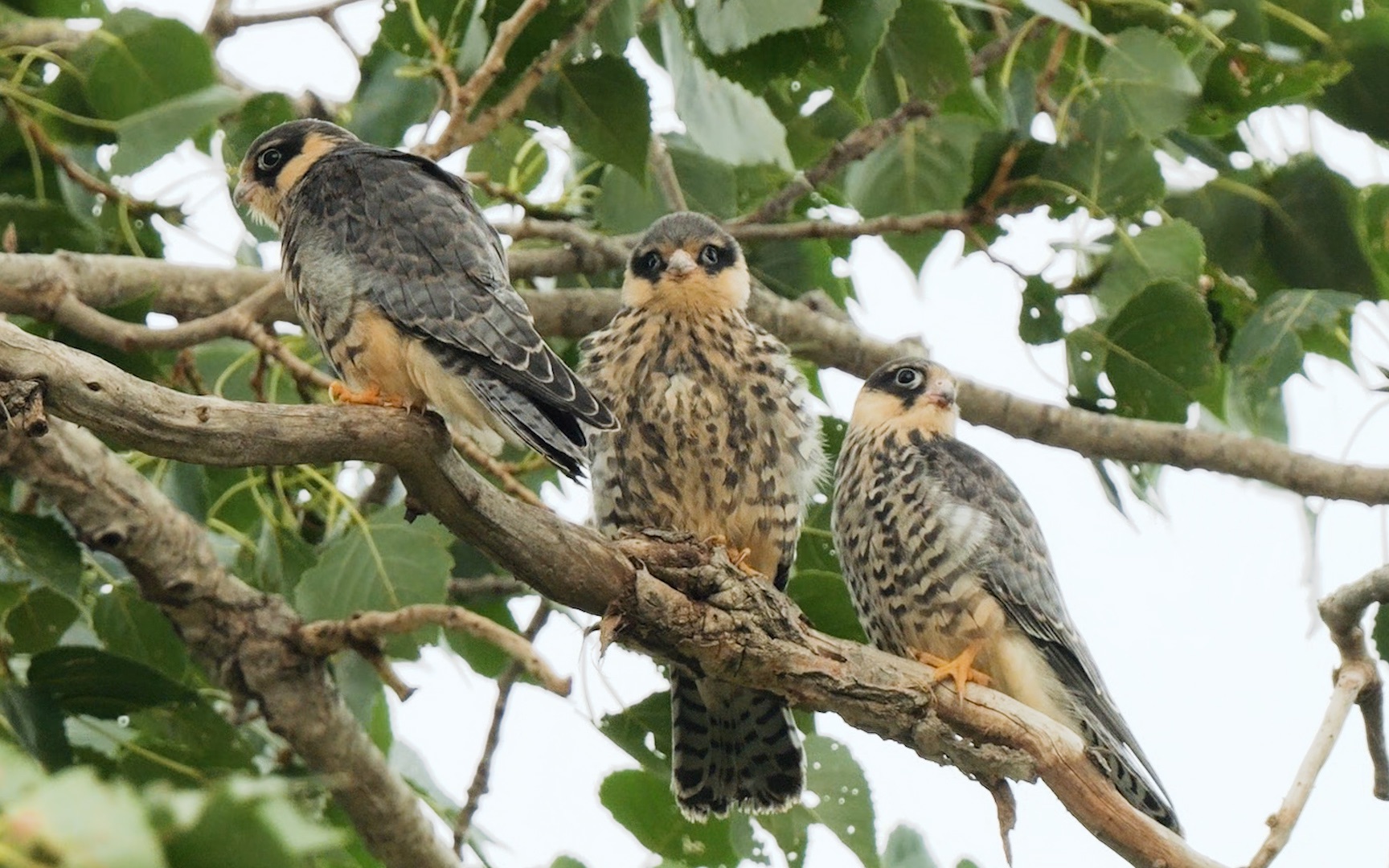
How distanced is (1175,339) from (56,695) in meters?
2.54

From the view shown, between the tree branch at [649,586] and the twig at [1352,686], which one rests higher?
the twig at [1352,686]

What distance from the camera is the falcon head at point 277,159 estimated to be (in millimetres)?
3682

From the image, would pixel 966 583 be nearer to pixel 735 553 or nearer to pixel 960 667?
pixel 960 667

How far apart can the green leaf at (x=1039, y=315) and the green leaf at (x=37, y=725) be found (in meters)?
2.34

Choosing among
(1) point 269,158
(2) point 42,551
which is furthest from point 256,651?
(1) point 269,158

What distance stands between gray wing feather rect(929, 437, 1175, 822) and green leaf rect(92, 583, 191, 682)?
187cm

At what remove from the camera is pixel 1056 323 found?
401cm

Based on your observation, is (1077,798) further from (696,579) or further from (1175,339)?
(1175,339)

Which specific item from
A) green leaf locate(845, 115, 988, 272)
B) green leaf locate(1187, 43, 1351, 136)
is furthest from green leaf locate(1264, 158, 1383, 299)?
green leaf locate(845, 115, 988, 272)

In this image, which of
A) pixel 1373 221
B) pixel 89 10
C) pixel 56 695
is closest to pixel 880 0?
pixel 1373 221

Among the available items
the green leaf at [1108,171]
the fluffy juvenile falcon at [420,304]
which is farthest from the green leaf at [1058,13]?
the fluffy juvenile falcon at [420,304]

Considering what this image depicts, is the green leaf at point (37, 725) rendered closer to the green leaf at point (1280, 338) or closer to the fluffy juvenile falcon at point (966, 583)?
the fluffy juvenile falcon at point (966, 583)

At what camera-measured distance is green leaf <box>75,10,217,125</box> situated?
3.59 metres

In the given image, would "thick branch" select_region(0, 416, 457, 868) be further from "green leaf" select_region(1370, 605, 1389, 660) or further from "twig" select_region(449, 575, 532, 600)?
"green leaf" select_region(1370, 605, 1389, 660)
